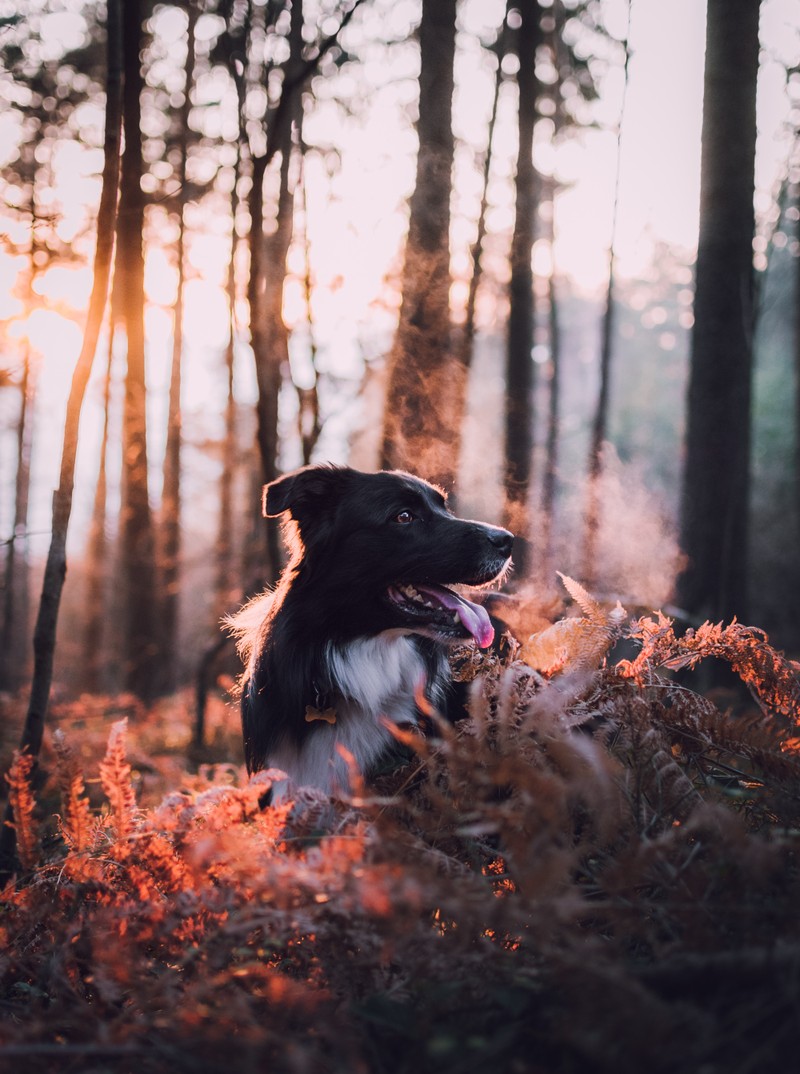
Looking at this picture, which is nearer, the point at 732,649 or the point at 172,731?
the point at 732,649

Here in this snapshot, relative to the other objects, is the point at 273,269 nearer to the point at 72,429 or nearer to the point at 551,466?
the point at 551,466

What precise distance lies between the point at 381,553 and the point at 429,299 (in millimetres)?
5314

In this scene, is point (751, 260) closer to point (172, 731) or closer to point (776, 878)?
point (776, 878)

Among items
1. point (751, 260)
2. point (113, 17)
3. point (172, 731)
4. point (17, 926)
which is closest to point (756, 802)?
point (17, 926)

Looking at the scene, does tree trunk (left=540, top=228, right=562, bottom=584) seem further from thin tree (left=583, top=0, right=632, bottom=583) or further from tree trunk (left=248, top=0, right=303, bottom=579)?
tree trunk (left=248, top=0, right=303, bottom=579)

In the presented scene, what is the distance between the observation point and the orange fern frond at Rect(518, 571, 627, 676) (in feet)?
9.70

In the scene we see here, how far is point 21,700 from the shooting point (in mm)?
13938

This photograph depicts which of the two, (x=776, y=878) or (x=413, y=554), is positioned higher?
(x=413, y=554)

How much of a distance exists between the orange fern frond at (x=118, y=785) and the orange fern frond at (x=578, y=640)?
158cm

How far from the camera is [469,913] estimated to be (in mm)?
1842

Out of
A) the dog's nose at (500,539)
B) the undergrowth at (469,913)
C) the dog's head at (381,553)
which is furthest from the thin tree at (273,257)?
the undergrowth at (469,913)

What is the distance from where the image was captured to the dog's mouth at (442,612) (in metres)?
4.15

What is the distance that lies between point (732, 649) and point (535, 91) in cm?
1584

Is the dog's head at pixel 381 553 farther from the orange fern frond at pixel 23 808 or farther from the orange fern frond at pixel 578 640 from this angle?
the orange fern frond at pixel 23 808
